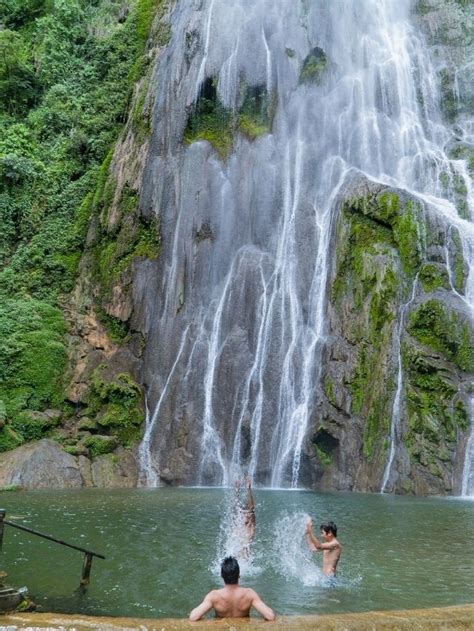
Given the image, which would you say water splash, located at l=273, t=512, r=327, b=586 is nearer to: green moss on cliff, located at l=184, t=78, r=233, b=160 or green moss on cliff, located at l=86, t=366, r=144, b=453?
green moss on cliff, located at l=86, t=366, r=144, b=453

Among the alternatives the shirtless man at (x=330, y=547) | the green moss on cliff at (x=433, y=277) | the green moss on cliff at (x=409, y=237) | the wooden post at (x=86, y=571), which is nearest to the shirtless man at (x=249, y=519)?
the shirtless man at (x=330, y=547)

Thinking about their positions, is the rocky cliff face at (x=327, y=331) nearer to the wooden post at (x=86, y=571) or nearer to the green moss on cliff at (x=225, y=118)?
the green moss on cliff at (x=225, y=118)

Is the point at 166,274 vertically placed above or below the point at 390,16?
below

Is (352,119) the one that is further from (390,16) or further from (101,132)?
(101,132)

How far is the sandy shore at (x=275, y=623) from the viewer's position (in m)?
5.25

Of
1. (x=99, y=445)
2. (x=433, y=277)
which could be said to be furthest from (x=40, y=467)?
(x=433, y=277)

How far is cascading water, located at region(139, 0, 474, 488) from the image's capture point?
80.8ft

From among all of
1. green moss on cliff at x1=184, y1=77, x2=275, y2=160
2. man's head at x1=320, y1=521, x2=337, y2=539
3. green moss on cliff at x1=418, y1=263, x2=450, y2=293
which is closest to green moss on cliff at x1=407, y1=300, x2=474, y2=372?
green moss on cliff at x1=418, y1=263, x2=450, y2=293

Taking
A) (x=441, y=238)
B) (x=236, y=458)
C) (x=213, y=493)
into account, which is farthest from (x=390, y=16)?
(x=213, y=493)

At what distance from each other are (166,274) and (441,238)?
38.0 feet

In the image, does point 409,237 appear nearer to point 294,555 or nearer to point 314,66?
point 314,66

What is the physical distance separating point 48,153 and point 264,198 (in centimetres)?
1385

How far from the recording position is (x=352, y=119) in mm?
32656

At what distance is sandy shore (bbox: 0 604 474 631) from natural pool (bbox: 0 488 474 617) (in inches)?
101
